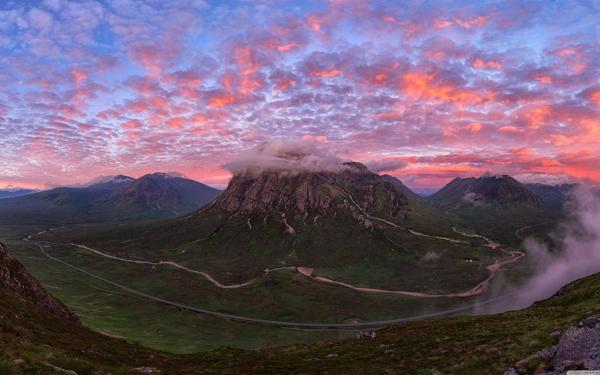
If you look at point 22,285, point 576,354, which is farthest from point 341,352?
point 22,285

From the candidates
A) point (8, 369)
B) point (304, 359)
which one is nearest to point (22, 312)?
point (8, 369)

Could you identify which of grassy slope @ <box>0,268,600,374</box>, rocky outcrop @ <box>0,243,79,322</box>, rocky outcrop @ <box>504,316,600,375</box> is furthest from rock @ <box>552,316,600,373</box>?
rocky outcrop @ <box>0,243,79,322</box>

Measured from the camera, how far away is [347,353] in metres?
51.5

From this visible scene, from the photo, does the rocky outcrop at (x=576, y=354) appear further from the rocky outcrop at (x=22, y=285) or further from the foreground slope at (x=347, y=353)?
the rocky outcrop at (x=22, y=285)

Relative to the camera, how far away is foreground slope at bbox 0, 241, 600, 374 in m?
30.7

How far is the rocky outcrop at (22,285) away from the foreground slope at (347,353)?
1.06m

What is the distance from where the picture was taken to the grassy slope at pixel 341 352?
3212 centimetres

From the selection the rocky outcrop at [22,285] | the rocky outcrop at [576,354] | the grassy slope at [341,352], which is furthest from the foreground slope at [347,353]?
the rocky outcrop at [22,285]

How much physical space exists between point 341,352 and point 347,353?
7.61 ft

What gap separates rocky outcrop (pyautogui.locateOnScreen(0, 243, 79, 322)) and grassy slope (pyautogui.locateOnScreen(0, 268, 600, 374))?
10364 mm

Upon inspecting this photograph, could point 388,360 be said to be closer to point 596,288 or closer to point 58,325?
point 596,288

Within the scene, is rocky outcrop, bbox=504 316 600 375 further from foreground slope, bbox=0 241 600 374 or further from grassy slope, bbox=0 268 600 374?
grassy slope, bbox=0 268 600 374

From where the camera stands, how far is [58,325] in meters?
51.9

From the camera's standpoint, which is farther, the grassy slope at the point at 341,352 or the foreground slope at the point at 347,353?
the grassy slope at the point at 341,352
